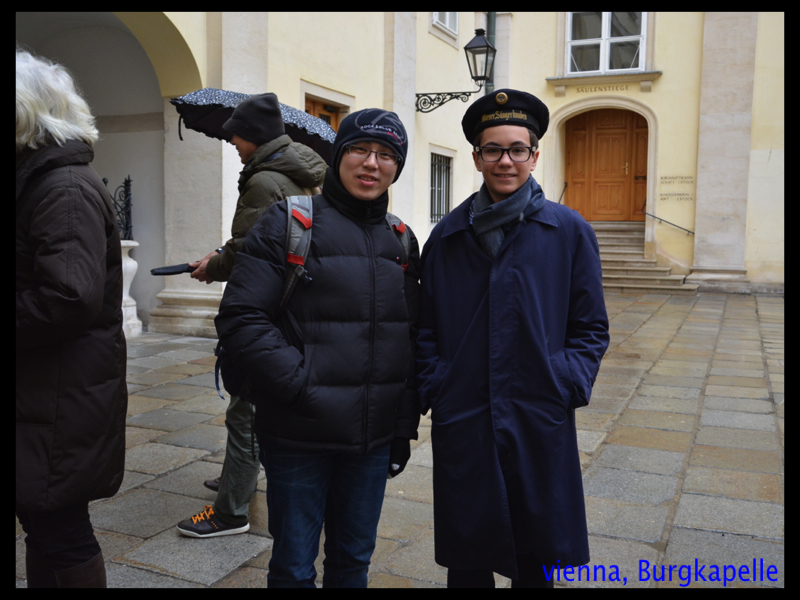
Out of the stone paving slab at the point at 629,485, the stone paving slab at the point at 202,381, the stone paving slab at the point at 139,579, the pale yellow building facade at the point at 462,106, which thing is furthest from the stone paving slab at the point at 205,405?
the pale yellow building facade at the point at 462,106

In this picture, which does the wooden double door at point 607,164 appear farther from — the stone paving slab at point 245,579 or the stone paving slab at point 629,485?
the stone paving slab at point 245,579

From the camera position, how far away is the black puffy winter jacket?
2061 mm

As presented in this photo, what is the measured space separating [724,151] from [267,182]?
1556cm

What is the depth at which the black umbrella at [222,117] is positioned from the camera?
3620mm

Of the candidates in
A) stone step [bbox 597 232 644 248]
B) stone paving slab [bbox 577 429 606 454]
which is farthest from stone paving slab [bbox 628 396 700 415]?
stone step [bbox 597 232 644 248]

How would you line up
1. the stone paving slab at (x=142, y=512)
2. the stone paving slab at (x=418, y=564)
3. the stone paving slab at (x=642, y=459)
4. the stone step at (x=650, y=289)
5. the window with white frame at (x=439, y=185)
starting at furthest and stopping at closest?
the stone step at (x=650, y=289)
the window with white frame at (x=439, y=185)
the stone paving slab at (x=642, y=459)
the stone paving slab at (x=142, y=512)
the stone paving slab at (x=418, y=564)

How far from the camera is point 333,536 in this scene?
2.33 m

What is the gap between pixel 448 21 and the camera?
14539mm

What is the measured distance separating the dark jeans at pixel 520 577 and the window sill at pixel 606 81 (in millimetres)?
16912

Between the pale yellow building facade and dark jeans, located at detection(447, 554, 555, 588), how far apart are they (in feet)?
21.3

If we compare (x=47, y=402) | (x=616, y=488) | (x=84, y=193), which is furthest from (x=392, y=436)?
(x=616, y=488)

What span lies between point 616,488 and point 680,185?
14465mm
